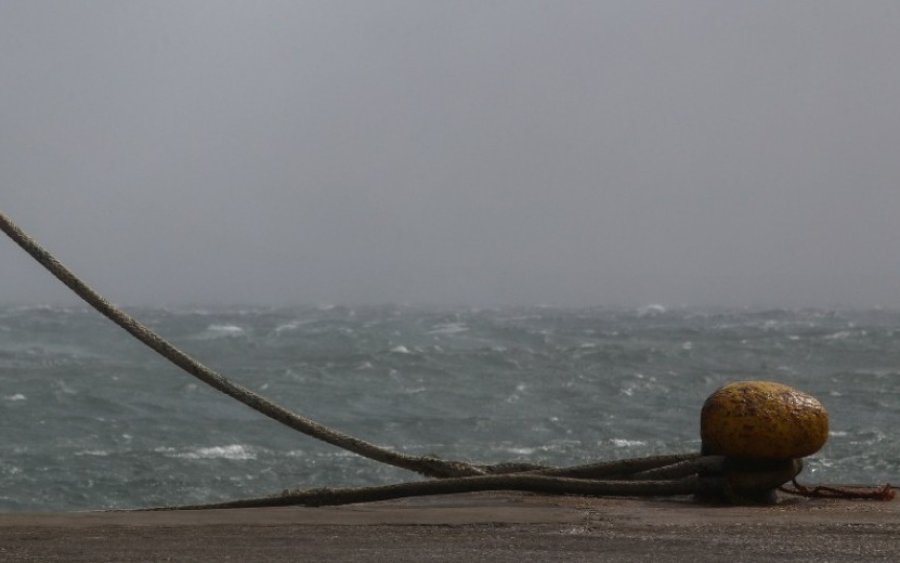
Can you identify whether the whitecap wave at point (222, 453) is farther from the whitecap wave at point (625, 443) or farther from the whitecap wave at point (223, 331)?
the whitecap wave at point (223, 331)

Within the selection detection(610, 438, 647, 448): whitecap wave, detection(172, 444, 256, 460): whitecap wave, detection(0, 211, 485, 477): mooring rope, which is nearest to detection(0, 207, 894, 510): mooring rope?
detection(0, 211, 485, 477): mooring rope

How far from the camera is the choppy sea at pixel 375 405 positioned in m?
11.6

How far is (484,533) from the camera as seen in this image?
183 inches

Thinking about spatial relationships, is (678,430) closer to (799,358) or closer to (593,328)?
(799,358)

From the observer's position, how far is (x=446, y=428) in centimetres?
1514

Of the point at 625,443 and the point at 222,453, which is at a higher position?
the point at 625,443

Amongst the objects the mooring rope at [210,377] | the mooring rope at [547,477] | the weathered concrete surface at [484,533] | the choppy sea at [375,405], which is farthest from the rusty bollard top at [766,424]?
the choppy sea at [375,405]

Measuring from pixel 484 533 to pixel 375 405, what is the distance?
1326 cm

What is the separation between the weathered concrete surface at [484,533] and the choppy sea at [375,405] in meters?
5.65

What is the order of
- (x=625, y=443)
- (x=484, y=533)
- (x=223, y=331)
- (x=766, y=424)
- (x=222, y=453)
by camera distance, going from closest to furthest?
(x=484, y=533), (x=766, y=424), (x=222, y=453), (x=625, y=443), (x=223, y=331)

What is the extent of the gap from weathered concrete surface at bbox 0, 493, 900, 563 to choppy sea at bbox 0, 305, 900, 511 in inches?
222

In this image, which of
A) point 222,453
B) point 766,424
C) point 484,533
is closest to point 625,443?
point 222,453

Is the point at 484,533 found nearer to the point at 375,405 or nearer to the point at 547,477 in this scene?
the point at 547,477

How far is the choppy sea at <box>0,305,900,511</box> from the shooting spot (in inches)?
456
